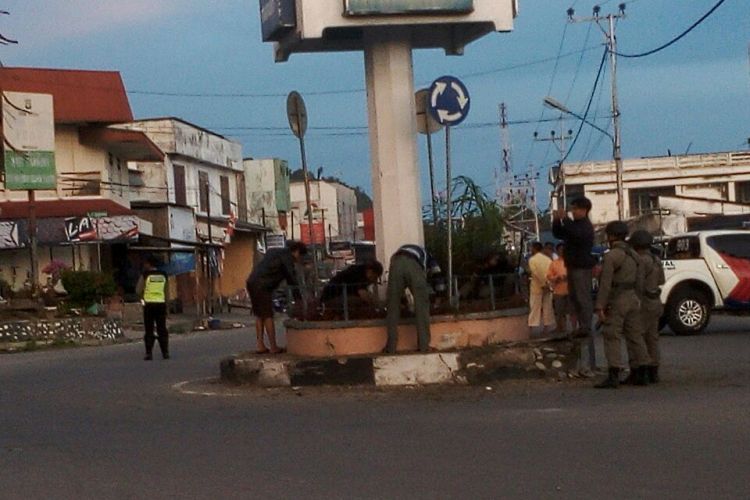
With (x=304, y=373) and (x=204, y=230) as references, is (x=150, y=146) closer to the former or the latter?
(x=204, y=230)

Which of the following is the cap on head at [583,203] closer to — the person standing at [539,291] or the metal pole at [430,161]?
the metal pole at [430,161]

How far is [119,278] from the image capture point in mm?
45969

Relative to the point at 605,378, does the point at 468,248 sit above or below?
above

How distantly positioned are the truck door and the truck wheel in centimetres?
40

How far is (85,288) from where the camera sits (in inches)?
1313

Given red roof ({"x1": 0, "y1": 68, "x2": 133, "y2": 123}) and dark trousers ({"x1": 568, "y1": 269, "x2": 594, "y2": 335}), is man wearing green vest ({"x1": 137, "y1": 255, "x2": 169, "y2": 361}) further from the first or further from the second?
red roof ({"x1": 0, "y1": 68, "x2": 133, "y2": 123})

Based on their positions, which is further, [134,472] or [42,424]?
[42,424]

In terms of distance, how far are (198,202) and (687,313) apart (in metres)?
39.2

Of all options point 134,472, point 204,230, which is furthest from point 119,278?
point 134,472

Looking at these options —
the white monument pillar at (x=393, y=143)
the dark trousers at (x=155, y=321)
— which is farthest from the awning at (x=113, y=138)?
the white monument pillar at (x=393, y=143)

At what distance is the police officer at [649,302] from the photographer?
44.5ft

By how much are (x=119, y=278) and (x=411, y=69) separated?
32.2 metres

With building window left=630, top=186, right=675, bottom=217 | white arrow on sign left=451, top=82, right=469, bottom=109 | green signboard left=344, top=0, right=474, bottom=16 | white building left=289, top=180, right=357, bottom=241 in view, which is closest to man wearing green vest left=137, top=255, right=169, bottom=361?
green signboard left=344, top=0, right=474, bottom=16

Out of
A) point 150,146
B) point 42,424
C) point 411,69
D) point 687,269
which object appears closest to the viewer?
point 42,424
